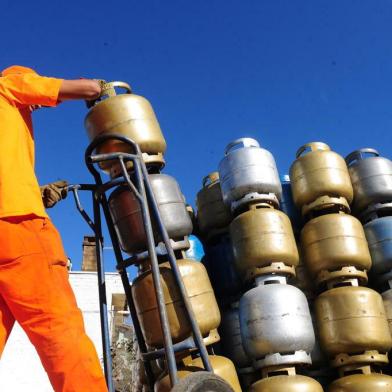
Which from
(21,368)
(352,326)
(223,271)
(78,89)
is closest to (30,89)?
(78,89)

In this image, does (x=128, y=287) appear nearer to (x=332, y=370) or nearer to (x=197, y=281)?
(x=197, y=281)

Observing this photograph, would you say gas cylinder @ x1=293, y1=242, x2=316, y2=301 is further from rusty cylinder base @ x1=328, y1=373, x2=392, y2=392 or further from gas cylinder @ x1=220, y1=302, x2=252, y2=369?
rusty cylinder base @ x1=328, y1=373, x2=392, y2=392

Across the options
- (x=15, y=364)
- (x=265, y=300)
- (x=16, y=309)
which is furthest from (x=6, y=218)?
(x=15, y=364)

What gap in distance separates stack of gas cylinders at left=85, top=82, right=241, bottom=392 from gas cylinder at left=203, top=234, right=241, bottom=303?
0.59 meters

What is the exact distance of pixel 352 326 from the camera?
134 inches

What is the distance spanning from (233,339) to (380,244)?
1.32 m

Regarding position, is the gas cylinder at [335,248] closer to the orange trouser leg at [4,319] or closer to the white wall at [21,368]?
the orange trouser leg at [4,319]

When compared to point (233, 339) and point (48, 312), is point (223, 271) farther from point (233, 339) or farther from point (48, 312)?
point (48, 312)

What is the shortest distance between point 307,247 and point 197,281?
3.60 feet

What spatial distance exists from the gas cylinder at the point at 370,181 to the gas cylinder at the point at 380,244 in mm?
200

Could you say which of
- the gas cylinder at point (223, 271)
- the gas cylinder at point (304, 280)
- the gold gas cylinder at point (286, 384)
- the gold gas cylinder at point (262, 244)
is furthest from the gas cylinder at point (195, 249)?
the gold gas cylinder at point (286, 384)

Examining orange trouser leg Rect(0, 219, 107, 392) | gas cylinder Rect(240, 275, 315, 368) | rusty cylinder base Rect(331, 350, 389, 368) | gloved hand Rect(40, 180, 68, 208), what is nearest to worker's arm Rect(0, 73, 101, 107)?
gloved hand Rect(40, 180, 68, 208)

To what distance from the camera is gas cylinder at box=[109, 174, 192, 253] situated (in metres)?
3.02

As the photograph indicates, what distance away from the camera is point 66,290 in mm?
2148
